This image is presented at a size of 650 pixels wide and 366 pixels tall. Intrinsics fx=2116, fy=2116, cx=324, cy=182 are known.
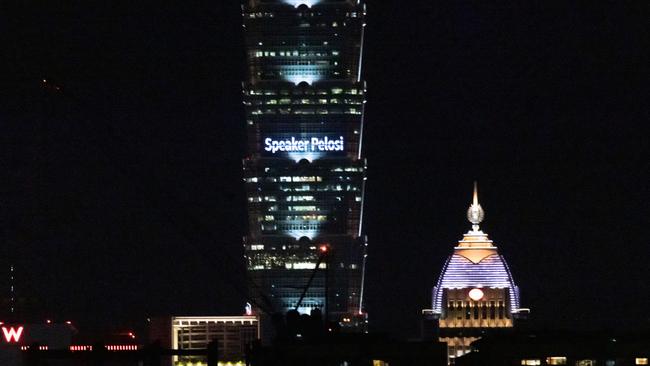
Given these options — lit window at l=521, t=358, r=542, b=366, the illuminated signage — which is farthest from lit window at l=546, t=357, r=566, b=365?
the illuminated signage

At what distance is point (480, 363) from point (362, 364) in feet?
42.7

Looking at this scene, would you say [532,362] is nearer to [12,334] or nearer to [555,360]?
[555,360]

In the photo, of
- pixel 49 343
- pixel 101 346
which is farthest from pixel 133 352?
pixel 49 343

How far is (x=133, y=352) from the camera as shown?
96375mm

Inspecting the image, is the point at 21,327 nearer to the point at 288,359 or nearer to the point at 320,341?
the point at 288,359

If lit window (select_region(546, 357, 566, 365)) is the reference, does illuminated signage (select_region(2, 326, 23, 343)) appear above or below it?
below

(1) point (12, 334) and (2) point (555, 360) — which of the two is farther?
(2) point (555, 360)

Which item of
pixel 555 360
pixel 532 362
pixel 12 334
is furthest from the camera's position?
pixel 555 360

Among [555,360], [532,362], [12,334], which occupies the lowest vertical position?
[12,334]

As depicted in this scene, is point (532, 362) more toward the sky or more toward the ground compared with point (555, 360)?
more toward the ground

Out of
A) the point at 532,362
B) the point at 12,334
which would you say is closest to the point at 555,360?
the point at 532,362

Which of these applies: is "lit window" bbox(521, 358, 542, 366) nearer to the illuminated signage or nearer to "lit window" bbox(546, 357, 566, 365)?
"lit window" bbox(546, 357, 566, 365)

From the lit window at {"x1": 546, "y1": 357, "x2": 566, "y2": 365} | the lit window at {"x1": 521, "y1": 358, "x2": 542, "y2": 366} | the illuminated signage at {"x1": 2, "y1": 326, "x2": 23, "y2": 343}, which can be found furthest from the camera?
the lit window at {"x1": 546, "y1": 357, "x2": 566, "y2": 365}

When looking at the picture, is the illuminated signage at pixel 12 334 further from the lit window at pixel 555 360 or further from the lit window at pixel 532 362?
the lit window at pixel 555 360
